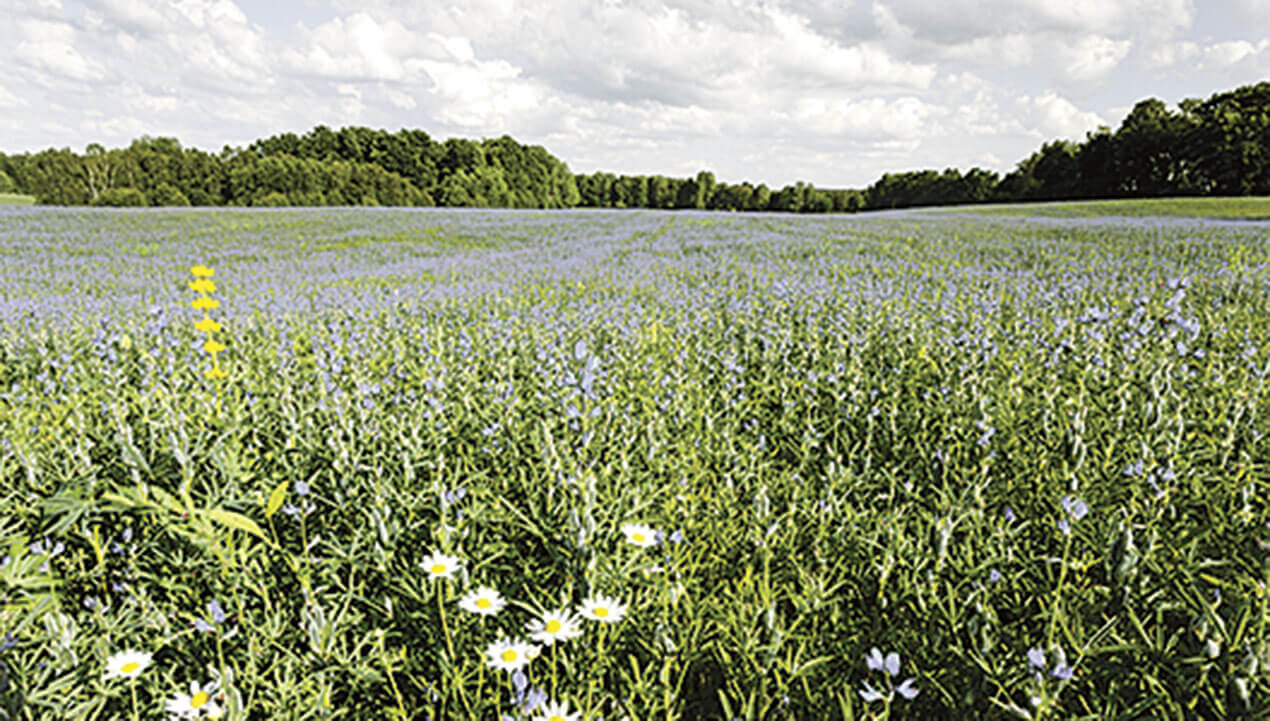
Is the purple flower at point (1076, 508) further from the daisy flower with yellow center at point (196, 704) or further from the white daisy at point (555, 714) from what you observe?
the daisy flower with yellow center at point (196, 704)

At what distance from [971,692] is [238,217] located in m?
32.0

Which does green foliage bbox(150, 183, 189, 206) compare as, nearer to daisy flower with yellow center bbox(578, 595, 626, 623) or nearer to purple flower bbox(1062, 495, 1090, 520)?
daisy flower with yellow center bbox(578, 595, 626, 623)

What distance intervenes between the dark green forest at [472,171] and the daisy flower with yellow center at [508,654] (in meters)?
58.4

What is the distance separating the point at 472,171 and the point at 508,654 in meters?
84.4

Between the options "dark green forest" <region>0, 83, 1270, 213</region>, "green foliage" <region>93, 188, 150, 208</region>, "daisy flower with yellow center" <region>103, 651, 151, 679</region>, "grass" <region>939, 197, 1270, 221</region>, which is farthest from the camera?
"dark green forest" <region>0, 83, 1270, 213</region>

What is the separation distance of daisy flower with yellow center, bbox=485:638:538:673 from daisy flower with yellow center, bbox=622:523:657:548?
19.5 inches

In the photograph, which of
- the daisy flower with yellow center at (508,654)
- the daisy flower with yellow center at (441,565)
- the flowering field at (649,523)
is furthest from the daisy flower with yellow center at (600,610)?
the daisy flower with yellow center at (441,565)

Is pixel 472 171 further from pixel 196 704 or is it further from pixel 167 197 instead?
pixel 196 704

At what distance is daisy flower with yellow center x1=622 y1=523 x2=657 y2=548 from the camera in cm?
198

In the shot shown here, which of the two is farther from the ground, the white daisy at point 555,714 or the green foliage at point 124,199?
the green foliage at point 124,199

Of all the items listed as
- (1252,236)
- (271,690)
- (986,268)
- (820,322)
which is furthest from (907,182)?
(271,690)

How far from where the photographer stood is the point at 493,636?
205 centimetres

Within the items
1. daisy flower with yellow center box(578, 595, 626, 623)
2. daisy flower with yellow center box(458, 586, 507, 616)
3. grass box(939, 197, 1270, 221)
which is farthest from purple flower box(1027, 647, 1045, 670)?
grass box(939, 197, 1270, 221)

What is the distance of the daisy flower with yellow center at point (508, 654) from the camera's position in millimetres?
1507
